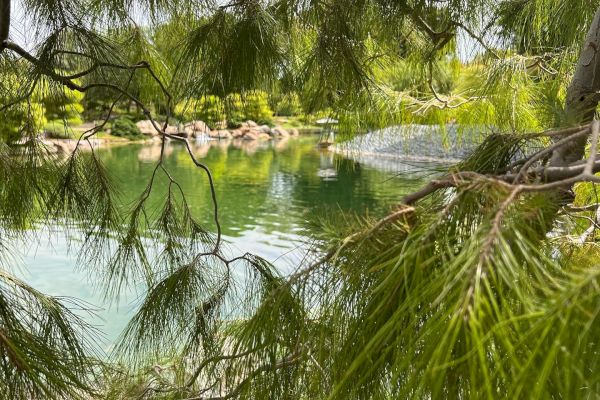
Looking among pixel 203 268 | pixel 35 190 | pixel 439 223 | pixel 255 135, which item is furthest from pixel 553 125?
pixel 255 135

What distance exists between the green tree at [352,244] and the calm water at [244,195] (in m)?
0.16

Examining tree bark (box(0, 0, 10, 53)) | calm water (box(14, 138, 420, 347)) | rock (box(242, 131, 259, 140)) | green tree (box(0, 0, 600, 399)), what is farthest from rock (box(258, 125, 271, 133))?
tree bark (box(0, 0, 10, 53))

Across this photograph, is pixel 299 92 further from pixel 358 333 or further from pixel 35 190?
pixel 358 333

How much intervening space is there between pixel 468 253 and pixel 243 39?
623 mm

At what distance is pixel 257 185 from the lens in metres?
6.41

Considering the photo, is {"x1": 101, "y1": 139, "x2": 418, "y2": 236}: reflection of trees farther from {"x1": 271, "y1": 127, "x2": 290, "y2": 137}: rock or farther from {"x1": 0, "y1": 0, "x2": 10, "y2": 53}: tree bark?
{"x1": 271, "y1": 127, "x2": 290, "y2": 137}: rock

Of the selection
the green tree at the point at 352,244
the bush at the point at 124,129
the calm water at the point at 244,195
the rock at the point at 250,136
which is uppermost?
the green tree at the point at 352,244

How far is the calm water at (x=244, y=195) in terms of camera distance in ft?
9.17

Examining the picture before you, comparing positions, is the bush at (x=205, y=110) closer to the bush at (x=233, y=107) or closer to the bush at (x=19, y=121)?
the bush at (x=233, y=107)

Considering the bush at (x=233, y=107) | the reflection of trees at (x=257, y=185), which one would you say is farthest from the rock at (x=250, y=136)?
the bush at (x=233, y=107)

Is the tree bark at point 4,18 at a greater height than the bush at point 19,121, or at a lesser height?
greater

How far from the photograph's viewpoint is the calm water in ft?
9.17

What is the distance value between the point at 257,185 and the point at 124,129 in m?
6.08

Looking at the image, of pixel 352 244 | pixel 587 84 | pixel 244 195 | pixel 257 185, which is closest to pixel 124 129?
A: pixel 257 185
